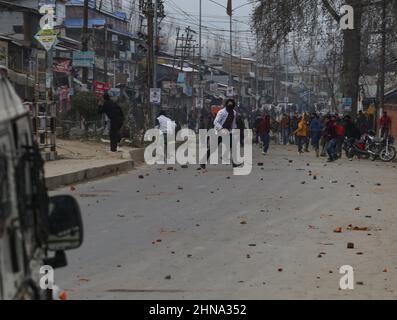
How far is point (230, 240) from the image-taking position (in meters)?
10.8

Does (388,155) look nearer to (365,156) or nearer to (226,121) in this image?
(365,156)

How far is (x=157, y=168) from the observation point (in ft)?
77.7

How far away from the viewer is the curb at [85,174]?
16.9 metres

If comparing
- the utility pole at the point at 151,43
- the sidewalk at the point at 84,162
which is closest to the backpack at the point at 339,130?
the sidewalk at the point at 84,162

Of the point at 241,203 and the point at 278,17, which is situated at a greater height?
the point at 278,17

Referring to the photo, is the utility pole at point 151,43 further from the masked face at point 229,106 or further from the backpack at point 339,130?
the masked face at point 229,106

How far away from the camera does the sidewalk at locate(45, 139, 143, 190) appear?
17.7 m

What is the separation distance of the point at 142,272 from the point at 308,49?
34.9 meters

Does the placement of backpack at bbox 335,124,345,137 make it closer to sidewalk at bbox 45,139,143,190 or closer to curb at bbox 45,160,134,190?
sidewalk at bbox 45,139,143,190

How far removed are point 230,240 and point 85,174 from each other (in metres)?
8.67

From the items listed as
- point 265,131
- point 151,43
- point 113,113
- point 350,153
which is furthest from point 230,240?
point 151,43

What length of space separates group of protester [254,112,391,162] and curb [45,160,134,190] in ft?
30.8
